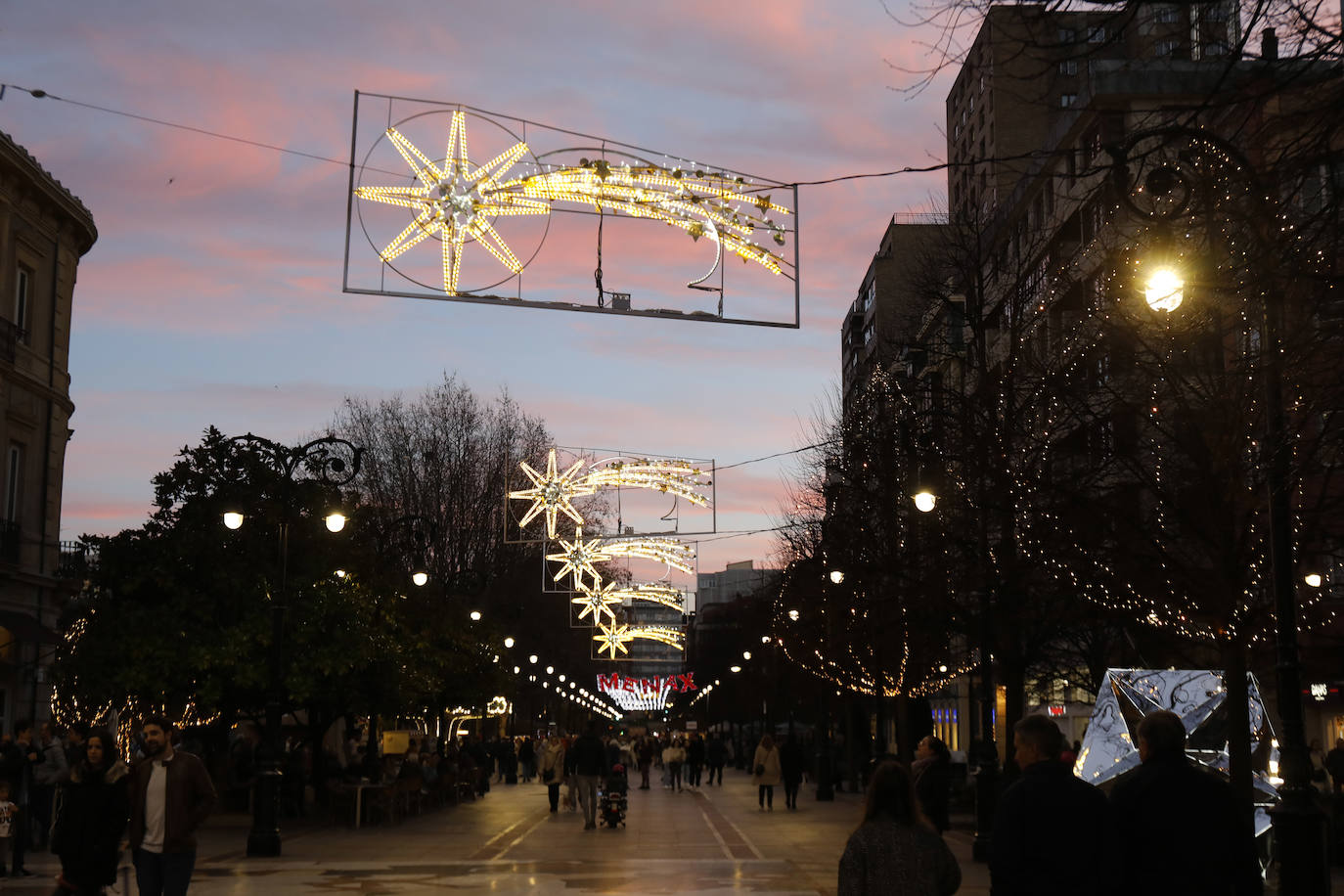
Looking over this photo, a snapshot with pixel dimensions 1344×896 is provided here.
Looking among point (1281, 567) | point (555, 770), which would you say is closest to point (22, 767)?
point (1281, 567)

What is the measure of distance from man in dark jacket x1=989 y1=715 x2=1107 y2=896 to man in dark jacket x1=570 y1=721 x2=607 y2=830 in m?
22.7

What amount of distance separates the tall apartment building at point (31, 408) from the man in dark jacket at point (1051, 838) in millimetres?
29545

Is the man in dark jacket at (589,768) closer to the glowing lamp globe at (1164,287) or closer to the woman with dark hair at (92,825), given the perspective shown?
the woman with dark hair at (92,825)

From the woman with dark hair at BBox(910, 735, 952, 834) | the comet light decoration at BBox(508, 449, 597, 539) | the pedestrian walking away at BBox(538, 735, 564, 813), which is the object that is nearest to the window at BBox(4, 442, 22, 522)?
the comet light decoration at BBox(508, 449, 597, 539)

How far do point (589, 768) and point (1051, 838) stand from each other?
2447 cm

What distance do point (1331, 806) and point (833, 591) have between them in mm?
18973

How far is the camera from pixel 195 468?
107 ft

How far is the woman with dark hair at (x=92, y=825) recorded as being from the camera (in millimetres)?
11438

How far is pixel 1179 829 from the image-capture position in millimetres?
7859

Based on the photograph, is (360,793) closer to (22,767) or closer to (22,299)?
(22,767)

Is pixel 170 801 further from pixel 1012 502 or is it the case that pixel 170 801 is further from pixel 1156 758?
pixel 1012 502

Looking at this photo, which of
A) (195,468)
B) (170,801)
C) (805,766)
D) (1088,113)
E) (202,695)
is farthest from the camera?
(805,766)

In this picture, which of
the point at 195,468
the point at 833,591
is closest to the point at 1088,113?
the point at 833,591

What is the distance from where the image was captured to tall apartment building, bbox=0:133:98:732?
33750 mm
